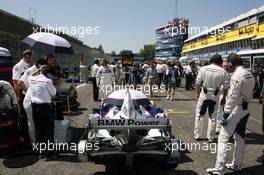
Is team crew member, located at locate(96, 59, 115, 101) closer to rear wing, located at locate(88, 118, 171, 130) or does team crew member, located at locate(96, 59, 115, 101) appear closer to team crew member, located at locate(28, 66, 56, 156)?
team crew member, located at locate(28, 66, 56, 156)

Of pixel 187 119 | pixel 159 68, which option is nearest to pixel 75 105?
pixel 187 119

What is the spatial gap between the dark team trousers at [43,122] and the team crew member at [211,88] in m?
3.43

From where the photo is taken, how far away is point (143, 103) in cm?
658

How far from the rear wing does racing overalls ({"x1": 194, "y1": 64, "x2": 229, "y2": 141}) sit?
98.9 inches

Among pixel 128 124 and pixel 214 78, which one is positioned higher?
pixel 214 78

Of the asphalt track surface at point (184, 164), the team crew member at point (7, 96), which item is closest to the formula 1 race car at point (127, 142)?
the asphalt track surface at point (184, 164)

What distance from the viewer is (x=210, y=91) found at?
274 inches

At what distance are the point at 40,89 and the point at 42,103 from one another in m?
0.28

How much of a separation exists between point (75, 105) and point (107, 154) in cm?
720

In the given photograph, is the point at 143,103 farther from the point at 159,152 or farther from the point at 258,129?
the point at 258,129

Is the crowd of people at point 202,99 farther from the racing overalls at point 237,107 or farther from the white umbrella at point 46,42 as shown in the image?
the white umbrella at point 46,42

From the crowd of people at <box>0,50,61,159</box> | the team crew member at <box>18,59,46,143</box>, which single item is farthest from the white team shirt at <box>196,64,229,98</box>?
the team crew member at <box>18,59,46,143</box>

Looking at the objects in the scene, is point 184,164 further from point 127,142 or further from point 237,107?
point 127,142

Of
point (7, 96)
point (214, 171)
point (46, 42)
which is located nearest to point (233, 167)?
point (214, 171)
